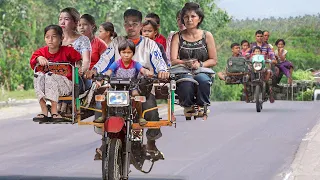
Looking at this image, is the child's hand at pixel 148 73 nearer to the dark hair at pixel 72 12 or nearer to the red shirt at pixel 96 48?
the dark hair at pixel 72 12

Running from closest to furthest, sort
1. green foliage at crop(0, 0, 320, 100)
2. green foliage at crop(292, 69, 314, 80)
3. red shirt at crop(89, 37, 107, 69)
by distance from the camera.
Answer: red shirt at crop(89, 37, 107, 69) → green foliage at crop(0, 0, 320, 100) → green foliage at crop(292, 69, 314, 80)

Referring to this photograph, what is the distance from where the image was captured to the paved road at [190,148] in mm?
14531

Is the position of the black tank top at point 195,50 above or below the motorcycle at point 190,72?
above

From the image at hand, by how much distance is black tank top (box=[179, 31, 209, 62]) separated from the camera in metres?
13.2

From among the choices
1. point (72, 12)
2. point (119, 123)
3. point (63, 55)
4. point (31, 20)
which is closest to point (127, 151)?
point (119, 123)

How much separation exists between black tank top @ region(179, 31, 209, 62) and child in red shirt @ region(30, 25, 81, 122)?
1.66 meters

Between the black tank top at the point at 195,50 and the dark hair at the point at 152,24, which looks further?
the dark hair at the point at 152,24

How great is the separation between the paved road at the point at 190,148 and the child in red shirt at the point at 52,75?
2.33 meters

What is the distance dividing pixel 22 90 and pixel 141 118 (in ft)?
80.2

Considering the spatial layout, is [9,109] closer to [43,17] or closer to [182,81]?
[43,17]

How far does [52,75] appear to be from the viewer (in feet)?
38.5

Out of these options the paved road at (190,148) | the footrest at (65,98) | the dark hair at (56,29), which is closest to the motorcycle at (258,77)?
the paved road at (190,148)

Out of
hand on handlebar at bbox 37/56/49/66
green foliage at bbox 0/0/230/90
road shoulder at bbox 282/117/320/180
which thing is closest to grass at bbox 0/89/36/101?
green foliage at bbox 0/0/230/90

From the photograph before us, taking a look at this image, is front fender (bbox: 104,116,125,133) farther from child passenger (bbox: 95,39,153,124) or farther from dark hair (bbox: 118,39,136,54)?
dark hair (bbox: 118,39,136,54)
